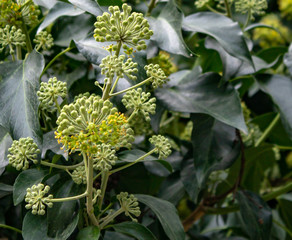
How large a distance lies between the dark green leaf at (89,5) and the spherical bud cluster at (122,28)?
15 centimetres

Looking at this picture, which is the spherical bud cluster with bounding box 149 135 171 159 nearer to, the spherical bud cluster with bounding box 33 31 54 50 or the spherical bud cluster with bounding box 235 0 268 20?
the spherical bud cluster with bounding box 33 31 54 50

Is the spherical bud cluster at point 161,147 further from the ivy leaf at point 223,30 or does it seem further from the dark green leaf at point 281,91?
the dark green leaf at point 281,91

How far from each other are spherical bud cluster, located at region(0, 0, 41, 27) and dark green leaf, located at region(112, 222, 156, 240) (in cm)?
47

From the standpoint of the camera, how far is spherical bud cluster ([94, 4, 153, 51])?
637mm

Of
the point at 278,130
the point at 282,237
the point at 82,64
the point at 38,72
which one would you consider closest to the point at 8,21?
the point at 38,72

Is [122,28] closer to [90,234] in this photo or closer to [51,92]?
[51,92]

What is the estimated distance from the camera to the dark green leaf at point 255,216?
103 cm

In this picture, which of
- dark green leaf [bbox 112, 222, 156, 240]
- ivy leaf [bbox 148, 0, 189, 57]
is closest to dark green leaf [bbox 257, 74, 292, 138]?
ivy leaf [bbox 148, 0, 189, 57]

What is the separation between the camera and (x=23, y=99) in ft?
2.46

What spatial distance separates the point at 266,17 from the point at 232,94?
1.52 metres

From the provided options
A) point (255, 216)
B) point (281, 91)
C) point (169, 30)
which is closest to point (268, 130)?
point (281, 91)

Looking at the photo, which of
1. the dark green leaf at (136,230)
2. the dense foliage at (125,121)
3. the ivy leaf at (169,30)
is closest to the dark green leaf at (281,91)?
the dense foliage at (125,121)

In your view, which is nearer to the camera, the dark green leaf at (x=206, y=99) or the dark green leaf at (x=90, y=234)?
the dark green leaf at (x=90, y=234)

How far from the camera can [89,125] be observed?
573 millimetres
